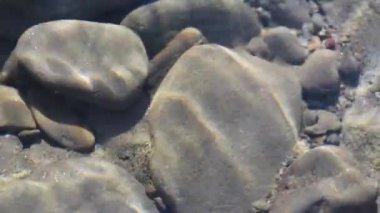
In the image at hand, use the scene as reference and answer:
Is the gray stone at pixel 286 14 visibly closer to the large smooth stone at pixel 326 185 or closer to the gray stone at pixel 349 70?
the gray stone at pixel 349 70

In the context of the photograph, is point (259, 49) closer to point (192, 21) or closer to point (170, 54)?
point (192, 21)

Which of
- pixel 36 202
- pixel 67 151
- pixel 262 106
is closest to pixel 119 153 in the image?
pixel 67 151

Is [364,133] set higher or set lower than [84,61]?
lower

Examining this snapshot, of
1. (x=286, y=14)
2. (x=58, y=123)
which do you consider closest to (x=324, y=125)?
(x=286, y=14)

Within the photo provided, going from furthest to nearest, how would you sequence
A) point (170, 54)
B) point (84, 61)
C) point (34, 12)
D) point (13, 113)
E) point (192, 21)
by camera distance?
point (192, 21) → point (170, 54) → point (34, 12) → point (84, 61) → point (13, 113)

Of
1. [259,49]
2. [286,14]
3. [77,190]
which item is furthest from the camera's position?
[286,14]

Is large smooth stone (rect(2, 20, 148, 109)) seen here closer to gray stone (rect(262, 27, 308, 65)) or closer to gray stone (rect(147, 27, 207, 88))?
gray stone (rect(147, 27, 207, 88))

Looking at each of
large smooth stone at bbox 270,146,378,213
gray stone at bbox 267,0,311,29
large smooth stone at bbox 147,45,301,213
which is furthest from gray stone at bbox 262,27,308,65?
large smooth stone at bbox 270,146,378,213
